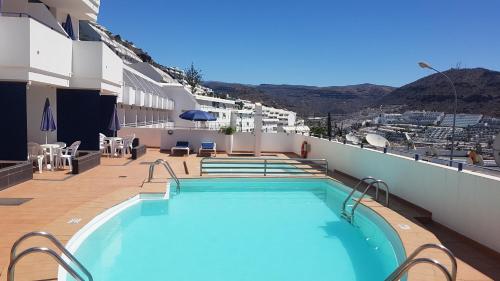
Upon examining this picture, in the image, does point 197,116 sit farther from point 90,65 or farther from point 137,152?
point 90,65

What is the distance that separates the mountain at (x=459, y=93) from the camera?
3753 cm

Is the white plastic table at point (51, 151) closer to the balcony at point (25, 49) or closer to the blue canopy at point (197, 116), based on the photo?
the balcony at point (25, 49)

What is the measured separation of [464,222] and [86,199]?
7.51m

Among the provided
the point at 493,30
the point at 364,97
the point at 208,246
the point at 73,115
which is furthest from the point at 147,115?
the point at 364,97

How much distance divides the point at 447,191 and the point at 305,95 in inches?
5404

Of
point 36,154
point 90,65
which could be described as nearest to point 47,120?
point 36,154

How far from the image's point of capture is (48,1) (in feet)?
47.1

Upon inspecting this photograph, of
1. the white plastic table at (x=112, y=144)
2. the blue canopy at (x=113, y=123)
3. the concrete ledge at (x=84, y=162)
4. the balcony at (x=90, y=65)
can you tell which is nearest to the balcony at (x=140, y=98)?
the blue canopy at (x=113, y=123)

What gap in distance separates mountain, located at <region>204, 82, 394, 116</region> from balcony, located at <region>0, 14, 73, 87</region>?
9400 cm

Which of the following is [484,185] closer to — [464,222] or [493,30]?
[464,222]

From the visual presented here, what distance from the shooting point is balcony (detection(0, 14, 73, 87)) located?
1023cm

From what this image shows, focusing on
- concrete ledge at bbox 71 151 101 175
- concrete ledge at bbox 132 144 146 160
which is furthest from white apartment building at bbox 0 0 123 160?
concrete ledge at bbox 132 144 146 160

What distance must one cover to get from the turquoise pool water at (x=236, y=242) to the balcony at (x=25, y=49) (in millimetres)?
4743

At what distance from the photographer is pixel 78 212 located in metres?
7.41
